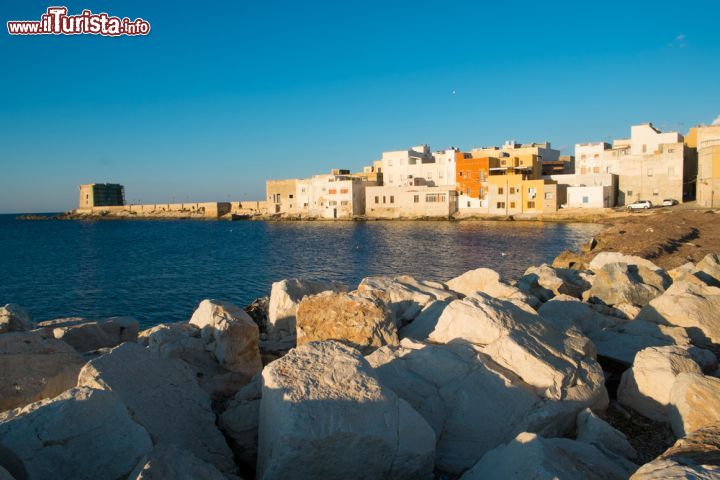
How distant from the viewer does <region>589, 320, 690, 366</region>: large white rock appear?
6673mm

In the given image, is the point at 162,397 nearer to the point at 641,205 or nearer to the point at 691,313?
the point at 691,313

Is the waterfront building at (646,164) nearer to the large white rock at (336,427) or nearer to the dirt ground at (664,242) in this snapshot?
the dirt ground at (664,242)

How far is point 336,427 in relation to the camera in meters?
3.56

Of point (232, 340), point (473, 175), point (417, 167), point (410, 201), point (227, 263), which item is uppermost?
point (417, 167)

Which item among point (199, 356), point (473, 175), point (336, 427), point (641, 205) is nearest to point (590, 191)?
point (641, 205)

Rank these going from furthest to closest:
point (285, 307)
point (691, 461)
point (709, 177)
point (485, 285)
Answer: point (709, 177) < point (485, 285) < point (285, 307) < point (691, 461)

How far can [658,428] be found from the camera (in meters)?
5.15

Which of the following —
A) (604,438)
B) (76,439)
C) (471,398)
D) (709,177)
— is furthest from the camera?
(709,177)

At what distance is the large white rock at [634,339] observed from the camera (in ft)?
21.9

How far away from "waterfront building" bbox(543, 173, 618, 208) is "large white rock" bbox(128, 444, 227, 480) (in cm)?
5773

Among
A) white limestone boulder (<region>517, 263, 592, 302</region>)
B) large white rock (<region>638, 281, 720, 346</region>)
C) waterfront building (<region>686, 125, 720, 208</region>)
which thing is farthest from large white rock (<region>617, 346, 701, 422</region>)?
waterfront building (<region>686, 125, 720, 208</region>)

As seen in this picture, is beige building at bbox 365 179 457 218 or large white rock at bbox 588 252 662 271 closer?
large white rock at bbox 588 252 662 271

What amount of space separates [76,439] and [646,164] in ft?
200

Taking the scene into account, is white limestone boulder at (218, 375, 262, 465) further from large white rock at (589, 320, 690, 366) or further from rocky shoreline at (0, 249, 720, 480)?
large white rock at (589, 320, 690, 366)
